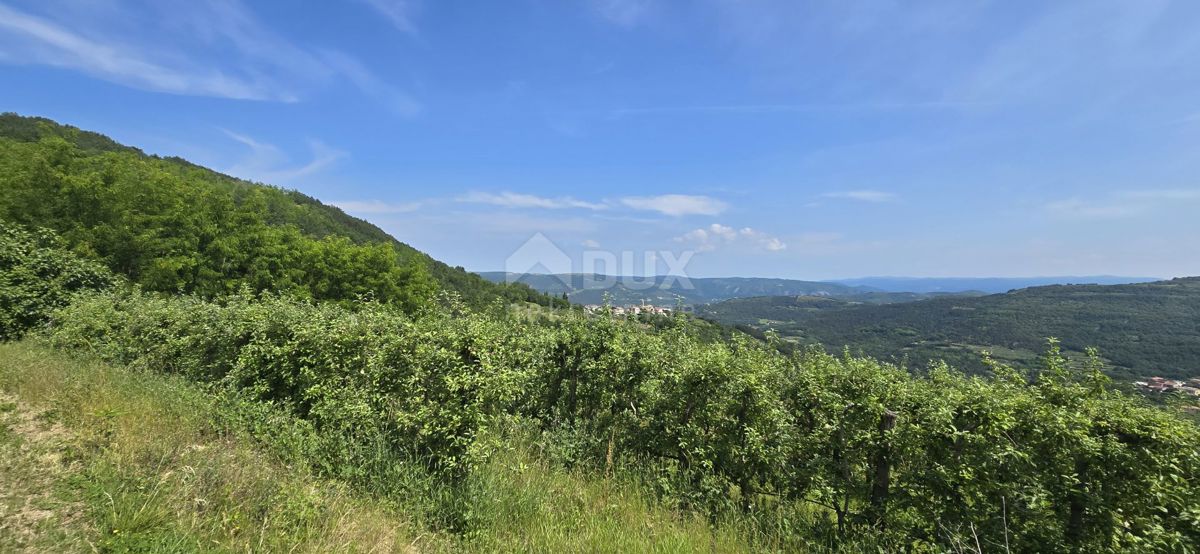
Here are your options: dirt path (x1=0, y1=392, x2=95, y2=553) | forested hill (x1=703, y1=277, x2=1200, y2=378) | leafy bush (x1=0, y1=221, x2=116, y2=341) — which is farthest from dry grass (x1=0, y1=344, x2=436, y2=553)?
forested hill (x1=703, y1=277, x2=1200, y2=378)

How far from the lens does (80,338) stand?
865 cm

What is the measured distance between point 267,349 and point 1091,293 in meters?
183

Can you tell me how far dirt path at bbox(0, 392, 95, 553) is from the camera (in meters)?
2.63

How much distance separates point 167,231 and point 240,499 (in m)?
37.2

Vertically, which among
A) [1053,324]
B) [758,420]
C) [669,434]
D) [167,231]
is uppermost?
[167,231]

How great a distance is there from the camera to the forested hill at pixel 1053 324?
2884 inches

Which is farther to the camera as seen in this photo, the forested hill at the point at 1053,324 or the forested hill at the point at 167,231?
the forested hill at the point at 1053,324

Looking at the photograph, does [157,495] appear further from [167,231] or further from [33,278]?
[167,231]

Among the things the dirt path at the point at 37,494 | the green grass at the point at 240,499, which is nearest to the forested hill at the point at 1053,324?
the green grass at the point at 240,499

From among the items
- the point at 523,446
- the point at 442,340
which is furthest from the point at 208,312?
the point at 523,446

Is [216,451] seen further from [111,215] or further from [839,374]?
[111,215]

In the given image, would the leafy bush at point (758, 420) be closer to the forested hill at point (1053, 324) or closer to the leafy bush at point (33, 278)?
the leafy bush at point (33, 278)

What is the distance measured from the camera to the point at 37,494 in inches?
120

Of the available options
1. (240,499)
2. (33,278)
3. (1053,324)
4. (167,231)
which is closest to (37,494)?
(240,499)
